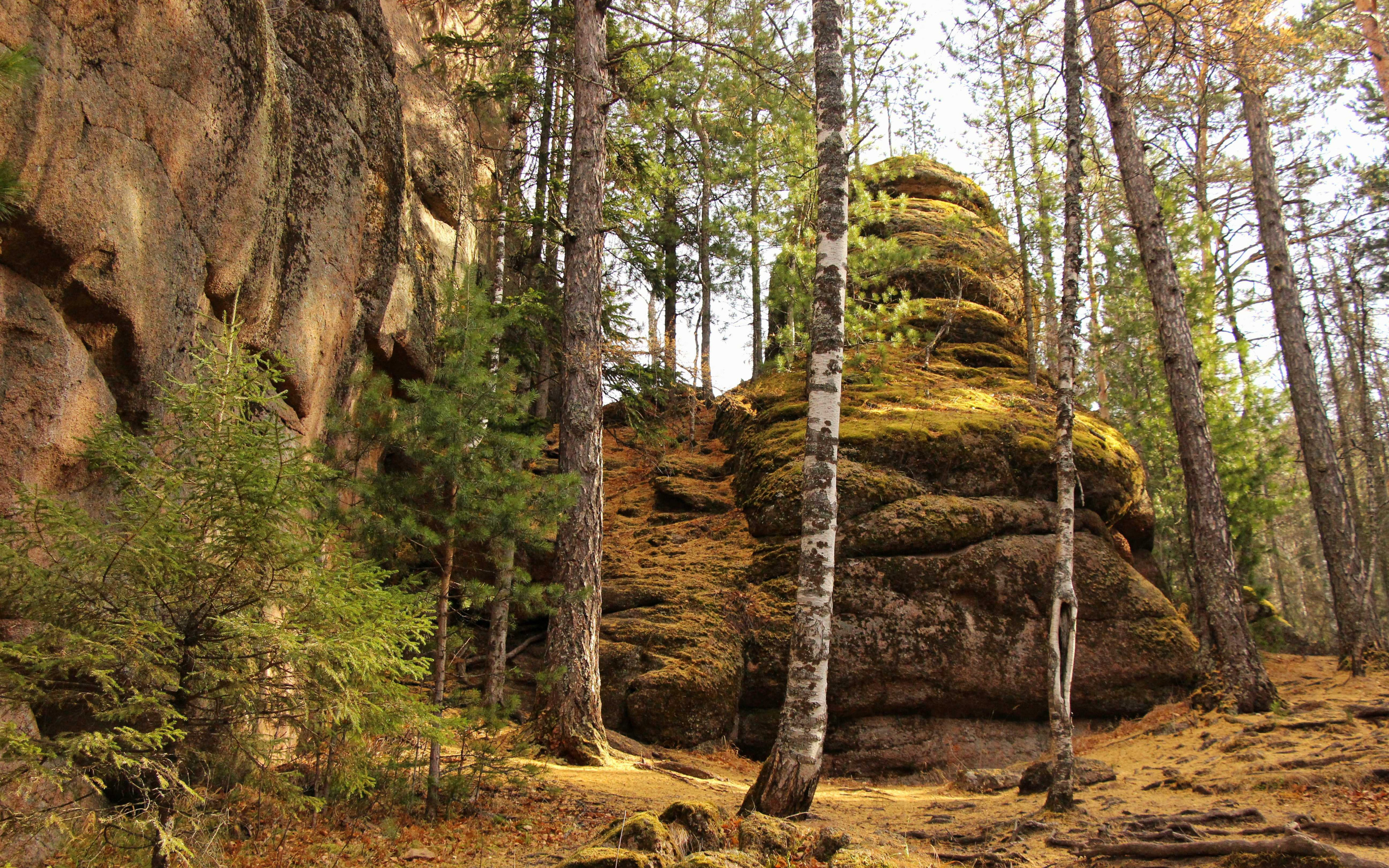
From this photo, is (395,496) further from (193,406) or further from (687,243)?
(687,243)

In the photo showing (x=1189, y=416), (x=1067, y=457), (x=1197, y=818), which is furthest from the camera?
(x=1189, y=416)

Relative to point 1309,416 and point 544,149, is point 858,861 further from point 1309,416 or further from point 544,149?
point 544,149

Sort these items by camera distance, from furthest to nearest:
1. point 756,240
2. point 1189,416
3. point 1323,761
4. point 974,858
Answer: point 756,240 → point 1189,416 → point 1323,761 → point 974,858

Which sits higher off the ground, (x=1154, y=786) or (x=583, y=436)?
(x=583, y=436)

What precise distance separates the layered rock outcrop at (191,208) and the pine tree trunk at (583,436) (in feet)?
9.29

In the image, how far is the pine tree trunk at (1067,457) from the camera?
7.40 metres

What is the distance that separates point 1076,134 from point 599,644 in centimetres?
874

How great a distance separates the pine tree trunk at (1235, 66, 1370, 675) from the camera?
39.4ft

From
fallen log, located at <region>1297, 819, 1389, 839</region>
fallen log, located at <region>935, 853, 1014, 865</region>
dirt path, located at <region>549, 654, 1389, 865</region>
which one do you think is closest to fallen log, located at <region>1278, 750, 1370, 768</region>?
dirt path, located at <region>549, 654, 1389, 865</region>

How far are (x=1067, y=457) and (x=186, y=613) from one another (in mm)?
7851

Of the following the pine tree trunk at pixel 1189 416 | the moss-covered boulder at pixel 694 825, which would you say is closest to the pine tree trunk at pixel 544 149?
the pine tree trunk at pixel 1189 416

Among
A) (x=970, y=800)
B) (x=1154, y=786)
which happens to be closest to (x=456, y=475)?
(x=970, y=800)

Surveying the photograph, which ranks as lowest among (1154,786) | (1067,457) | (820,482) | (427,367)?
(1154,786)

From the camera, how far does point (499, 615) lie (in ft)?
31.1
